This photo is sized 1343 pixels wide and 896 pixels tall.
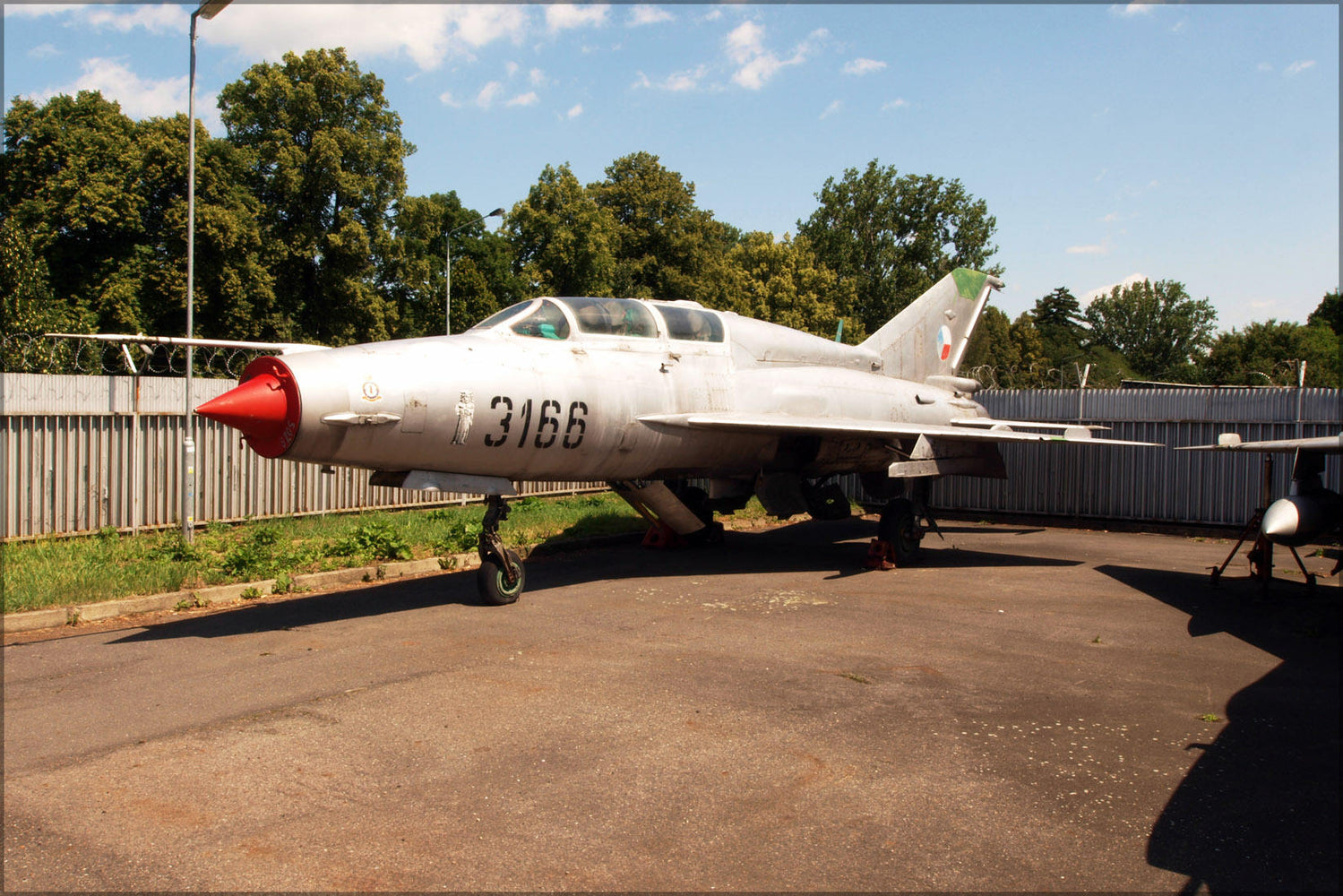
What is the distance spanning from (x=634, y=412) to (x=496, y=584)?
2.36 m

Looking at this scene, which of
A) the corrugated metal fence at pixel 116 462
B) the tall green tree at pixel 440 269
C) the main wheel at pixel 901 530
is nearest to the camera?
the corrugated metal fence at pixel 116 462

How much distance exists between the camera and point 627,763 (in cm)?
488

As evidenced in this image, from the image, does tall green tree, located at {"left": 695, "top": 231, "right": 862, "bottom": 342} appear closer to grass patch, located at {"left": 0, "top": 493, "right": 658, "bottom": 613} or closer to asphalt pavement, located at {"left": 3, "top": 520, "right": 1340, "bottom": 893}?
grass patch, located at {"left": 0, "top": 493, "right": 658, "bottom": 613}

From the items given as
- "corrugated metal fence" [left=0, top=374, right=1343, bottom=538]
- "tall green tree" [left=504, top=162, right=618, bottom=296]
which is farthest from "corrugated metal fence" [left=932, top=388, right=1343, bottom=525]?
"tall green tree" [left=504, top=162, right=618, bottom=296]

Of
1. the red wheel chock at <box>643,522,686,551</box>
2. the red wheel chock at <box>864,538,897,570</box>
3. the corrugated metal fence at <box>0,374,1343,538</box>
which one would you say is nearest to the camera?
the corrugated metal fence at <box>0,374,1343,538</box>

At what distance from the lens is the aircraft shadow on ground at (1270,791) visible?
3809 mm

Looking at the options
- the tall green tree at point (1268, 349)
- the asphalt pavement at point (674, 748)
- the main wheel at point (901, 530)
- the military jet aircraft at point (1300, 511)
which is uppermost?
the tall green tree at point (1268, 349)

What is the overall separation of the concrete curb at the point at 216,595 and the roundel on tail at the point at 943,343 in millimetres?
7557

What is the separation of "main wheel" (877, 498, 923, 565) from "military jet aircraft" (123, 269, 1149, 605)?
2cm

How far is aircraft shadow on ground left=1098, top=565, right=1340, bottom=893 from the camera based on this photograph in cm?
381

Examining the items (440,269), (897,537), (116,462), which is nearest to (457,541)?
(116,462)

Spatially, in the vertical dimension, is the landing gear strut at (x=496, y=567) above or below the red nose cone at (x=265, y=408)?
below

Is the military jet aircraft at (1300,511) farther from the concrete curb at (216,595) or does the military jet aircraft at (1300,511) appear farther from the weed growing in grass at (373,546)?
the weed growing in grass at (373,546)

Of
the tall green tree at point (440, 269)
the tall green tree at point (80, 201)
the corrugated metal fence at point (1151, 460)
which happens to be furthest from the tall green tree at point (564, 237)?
the corrugated metal fence at point (1151, 460)
